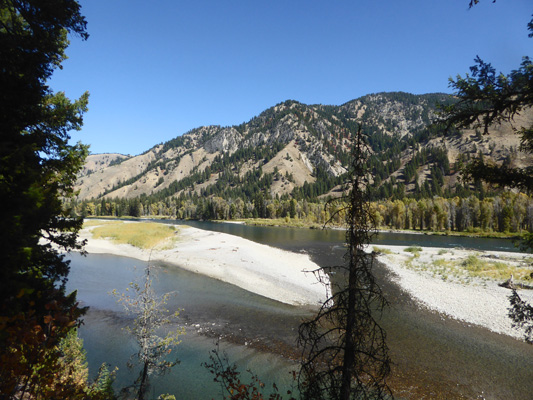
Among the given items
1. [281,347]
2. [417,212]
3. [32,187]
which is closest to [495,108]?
[32,187]

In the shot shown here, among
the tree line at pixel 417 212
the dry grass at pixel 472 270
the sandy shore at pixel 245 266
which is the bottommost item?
the sandy shore at pixel 245 266

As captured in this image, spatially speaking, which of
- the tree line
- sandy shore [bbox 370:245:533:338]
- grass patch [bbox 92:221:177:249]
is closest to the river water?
sandy shore [bbox 370:245:533:338]

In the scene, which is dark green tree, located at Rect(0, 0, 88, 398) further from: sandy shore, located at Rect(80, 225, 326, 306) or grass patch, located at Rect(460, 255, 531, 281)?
grass patch, located at Rect(460, 255, 531, 281)

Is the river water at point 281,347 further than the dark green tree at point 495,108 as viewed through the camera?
Yes

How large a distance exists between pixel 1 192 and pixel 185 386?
32.8ft

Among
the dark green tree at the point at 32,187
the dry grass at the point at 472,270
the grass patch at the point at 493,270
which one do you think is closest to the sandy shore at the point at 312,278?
the dry grass at the point at 472,270

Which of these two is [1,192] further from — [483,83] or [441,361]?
[441,361]

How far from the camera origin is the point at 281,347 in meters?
13.7

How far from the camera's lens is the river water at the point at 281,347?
35.8 ft

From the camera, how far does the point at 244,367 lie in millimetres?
12023

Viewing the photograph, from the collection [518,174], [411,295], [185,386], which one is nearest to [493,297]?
[411,295]

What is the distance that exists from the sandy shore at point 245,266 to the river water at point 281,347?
2581mm

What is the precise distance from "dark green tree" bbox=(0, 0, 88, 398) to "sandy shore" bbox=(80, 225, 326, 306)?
42.7 feet

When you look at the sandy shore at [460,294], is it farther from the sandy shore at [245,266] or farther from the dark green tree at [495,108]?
the dark green tree at [495,108]
